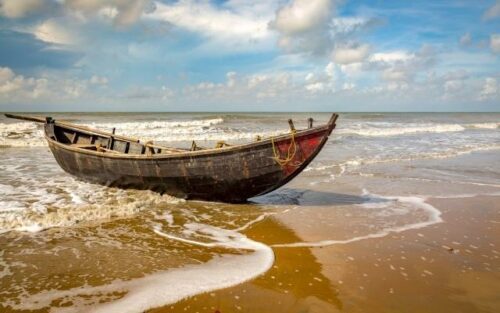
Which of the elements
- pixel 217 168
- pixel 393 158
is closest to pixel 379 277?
pixel 217 168

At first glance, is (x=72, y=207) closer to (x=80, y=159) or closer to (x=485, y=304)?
(x=80, y=159)

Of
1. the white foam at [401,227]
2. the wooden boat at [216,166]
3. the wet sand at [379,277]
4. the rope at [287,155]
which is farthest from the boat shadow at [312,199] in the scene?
the wet sand at [379,277]

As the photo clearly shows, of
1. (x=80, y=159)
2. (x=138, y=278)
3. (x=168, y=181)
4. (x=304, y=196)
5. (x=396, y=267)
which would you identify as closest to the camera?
(x=138, y=278)

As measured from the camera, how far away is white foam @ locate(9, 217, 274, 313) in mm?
3914

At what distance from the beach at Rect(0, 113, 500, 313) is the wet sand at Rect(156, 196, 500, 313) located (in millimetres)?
22

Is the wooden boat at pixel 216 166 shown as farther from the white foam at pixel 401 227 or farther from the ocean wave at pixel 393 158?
the ocean wave at pixel 393 158

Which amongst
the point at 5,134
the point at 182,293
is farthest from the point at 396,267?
the point at 5,134

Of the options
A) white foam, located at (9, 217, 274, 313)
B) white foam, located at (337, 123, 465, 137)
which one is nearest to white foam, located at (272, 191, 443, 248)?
white foam, located at (9, 217, 274, 313)

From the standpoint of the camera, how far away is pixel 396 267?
4969 mm

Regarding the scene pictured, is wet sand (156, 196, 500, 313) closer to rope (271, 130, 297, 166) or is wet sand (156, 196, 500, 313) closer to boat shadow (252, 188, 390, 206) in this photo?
rope (271, 130, 297, 166)

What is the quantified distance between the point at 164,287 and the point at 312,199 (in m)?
5.38

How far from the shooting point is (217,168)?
311 inches

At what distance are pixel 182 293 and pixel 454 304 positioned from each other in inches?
115

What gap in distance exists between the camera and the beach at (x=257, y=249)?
4078 millimetres
